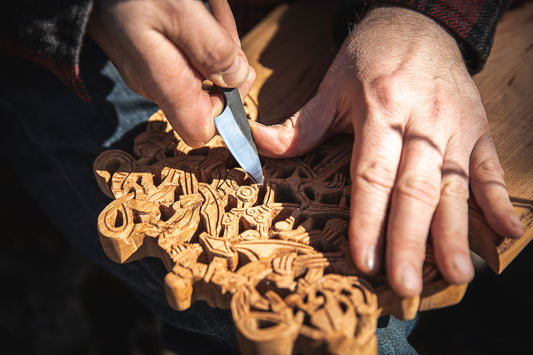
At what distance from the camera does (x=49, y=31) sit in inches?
41.1

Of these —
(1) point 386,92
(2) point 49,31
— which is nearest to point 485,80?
(1) point 386,92

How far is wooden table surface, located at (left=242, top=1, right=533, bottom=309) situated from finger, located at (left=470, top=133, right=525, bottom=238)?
1.6 inches

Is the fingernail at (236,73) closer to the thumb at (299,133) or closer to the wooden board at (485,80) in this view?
the thumb at (299,133)

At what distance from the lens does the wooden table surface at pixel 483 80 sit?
108 cm

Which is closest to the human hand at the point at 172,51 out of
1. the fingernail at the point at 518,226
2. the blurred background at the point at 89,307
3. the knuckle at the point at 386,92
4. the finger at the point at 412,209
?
the knuckle at the point at 386,92

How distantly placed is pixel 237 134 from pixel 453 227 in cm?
68

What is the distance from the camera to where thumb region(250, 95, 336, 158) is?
122 cm

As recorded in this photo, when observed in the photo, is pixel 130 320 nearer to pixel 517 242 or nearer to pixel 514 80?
pixel 517 242

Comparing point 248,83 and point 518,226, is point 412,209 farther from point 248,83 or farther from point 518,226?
point 248,83

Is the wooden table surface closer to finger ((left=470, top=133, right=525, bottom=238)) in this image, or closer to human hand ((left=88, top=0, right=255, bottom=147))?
finger ((left=470, top=133, right=525, bottom=238))

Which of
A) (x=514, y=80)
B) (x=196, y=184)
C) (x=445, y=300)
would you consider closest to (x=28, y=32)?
A: (x=196, y=184)

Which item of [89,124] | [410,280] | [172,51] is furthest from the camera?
[89,124]

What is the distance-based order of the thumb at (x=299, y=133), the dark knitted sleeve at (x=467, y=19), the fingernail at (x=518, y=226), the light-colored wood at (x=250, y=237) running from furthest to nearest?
the dark knitted sleeve at (x=467, y=19), the thumb at (x=299, y=133), the fingernail at (x=518, y=226), the light-colored wood at (x=250, y=237)

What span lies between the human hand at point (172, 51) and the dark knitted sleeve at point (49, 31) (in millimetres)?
47
